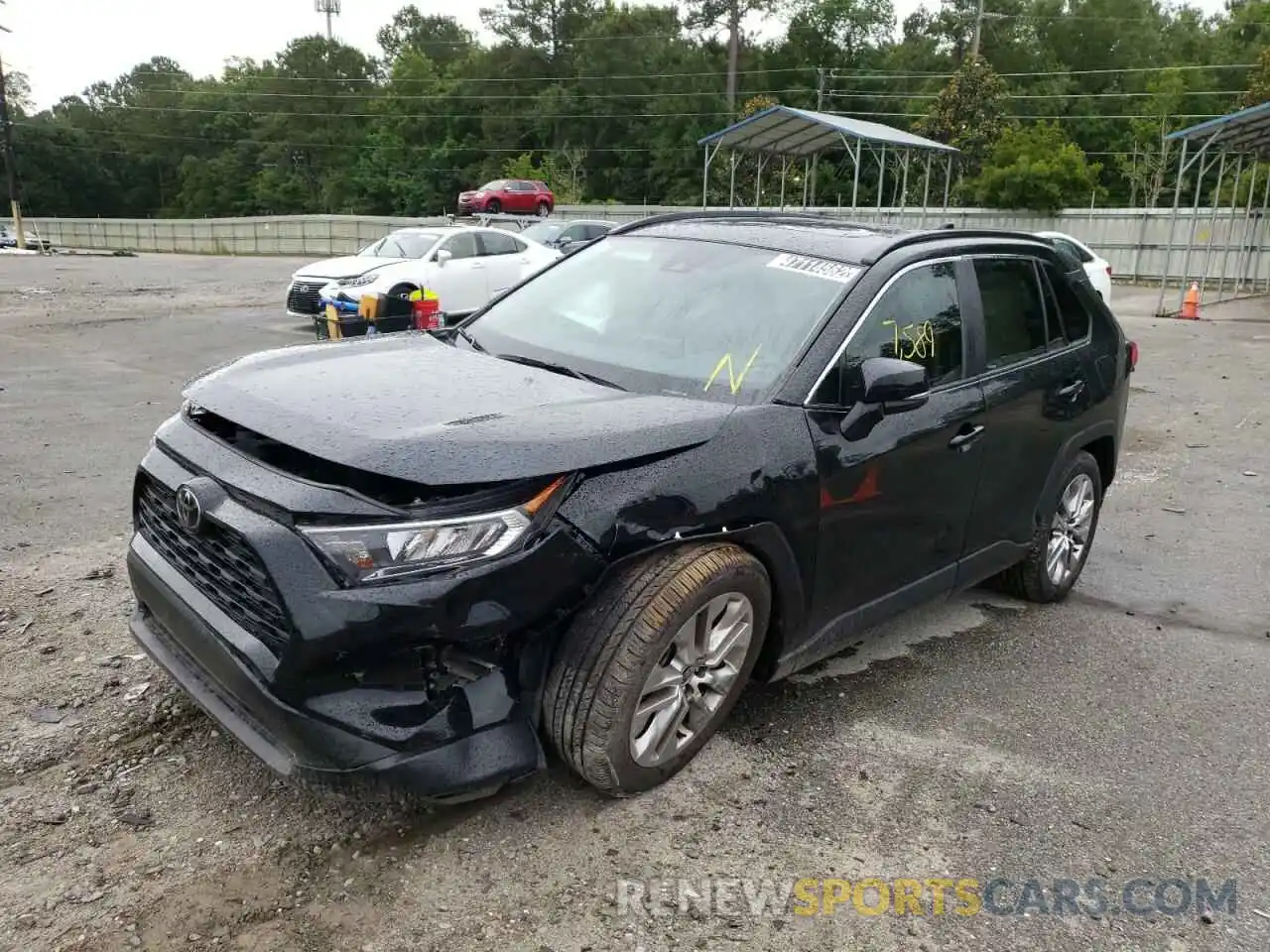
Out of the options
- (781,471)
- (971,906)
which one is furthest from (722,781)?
(781,471)

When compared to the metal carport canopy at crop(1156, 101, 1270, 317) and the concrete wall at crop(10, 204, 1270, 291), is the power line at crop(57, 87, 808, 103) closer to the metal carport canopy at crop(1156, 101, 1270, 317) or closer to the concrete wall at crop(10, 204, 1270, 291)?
the concrete wall at crop(10, 204, 1270, 291)

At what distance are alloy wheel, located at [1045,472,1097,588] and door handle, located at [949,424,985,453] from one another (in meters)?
1.03

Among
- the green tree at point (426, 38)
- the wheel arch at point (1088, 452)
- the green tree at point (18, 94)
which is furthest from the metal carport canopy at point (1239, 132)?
the green tree at point (18, 94)

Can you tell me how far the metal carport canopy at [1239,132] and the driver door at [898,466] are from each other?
1747 cm

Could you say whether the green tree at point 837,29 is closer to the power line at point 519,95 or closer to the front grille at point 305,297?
the power line at point 519,95

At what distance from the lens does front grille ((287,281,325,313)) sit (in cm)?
1430

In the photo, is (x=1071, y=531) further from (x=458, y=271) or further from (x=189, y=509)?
(x=458, y=271)

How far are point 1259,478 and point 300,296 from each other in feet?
40.6

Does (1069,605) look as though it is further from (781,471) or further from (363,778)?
(363,778)

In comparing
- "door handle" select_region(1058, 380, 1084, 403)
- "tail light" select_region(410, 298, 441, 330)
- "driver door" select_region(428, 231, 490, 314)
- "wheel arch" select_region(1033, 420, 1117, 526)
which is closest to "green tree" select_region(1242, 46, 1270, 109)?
→ "driver door" select_region(428, 231, 490, 314)

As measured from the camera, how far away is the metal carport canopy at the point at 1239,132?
17719 millimetres

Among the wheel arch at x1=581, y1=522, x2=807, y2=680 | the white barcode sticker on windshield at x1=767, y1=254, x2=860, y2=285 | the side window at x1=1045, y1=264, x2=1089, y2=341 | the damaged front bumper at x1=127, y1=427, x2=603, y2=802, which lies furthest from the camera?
the side window at x1=1045, y1=264, x2=1089, y2=341

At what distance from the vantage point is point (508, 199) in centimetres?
3847

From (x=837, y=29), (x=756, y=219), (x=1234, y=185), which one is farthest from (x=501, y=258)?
(x=837, y=29)
